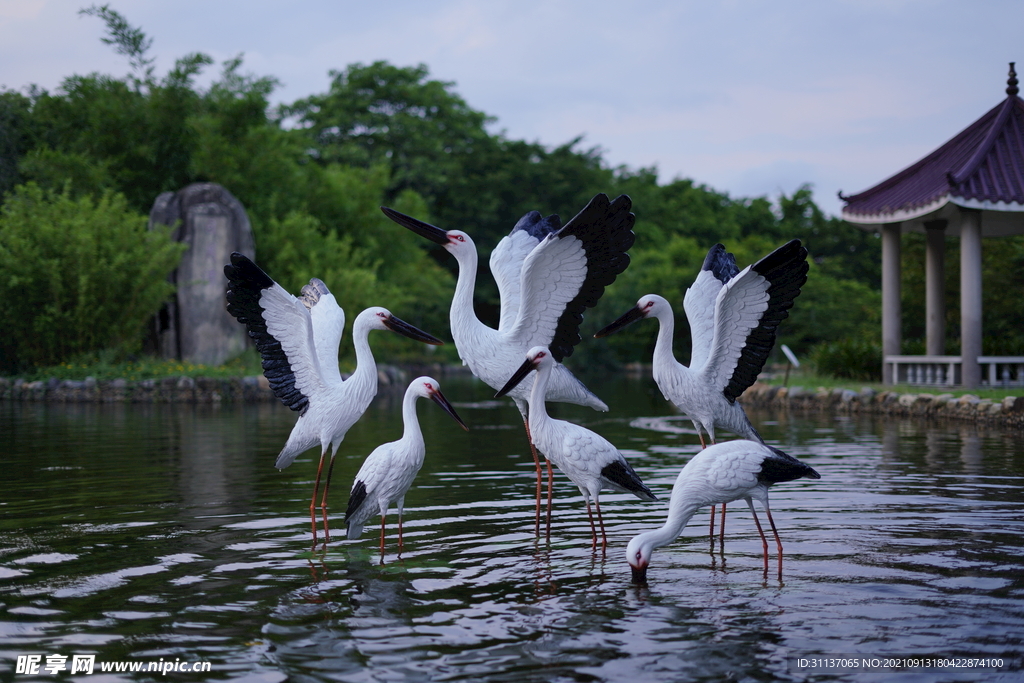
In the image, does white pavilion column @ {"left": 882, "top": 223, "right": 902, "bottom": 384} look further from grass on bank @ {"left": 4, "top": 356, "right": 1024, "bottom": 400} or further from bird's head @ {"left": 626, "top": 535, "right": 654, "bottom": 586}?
bird's head @ {"left": 626, "top": 535, "right": 654, "bottom": 586}

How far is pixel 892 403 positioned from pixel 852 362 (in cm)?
440

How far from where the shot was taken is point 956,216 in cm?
1850

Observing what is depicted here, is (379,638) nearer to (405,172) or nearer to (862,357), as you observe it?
(862,357)

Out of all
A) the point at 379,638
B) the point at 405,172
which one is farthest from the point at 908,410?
the point at 405,172

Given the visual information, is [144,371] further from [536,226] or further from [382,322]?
[382,322]

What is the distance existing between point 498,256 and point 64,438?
8.62m

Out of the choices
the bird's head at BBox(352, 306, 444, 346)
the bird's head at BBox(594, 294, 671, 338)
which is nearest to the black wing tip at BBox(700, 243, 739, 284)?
the bird's head at BBox(594, 294, 671, 338)

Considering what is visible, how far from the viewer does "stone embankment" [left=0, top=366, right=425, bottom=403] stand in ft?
72.2

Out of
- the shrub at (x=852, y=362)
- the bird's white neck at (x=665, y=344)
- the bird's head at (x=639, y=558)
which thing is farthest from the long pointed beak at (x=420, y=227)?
the shrub at (x=852, y=362)

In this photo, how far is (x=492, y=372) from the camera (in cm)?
688

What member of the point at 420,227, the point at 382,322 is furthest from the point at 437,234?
the point at 382,322

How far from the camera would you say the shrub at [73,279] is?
23.1 m

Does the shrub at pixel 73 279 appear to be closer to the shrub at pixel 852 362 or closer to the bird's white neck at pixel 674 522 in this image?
the shrub at pixel 852 362

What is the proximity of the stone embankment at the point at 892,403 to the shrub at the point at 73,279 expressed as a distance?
14.7 metres
